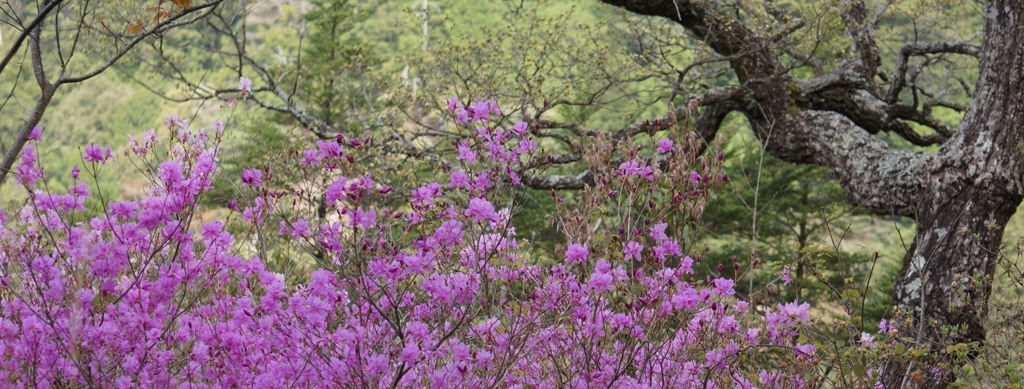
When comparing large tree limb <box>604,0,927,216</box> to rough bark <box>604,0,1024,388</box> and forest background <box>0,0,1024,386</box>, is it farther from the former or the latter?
forest background <box>0,0,1024,386</box>

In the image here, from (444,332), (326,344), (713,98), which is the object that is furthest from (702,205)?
(713,98)

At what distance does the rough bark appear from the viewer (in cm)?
413

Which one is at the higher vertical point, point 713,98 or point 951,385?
point 713,98

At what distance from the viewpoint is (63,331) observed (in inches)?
93.4

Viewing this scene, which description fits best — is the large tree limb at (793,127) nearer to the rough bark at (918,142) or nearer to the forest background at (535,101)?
the rough bark at (918,142)

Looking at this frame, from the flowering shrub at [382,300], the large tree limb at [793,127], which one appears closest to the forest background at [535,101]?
the flowering shrub at [382,300]

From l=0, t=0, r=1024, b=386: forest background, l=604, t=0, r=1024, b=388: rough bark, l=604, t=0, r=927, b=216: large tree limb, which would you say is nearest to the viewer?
l=604, t=0, r=1024, b=388: rough bark

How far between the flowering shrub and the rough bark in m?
0.89

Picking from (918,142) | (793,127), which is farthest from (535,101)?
(918,142)

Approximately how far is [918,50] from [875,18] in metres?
1.15

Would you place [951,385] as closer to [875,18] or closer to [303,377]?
[303,377]

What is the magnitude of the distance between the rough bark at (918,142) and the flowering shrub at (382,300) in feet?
2.91

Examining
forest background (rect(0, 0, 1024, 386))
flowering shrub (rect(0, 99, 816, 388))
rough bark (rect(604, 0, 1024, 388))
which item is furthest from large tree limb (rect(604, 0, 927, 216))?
flowering shrub (rect(0, 99, 816, 388))

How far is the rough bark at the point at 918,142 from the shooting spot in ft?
13.5
